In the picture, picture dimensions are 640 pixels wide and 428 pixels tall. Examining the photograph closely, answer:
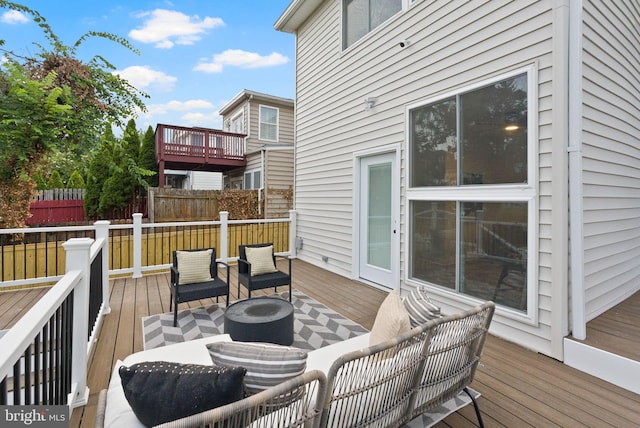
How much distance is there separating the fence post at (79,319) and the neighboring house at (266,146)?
8061mm

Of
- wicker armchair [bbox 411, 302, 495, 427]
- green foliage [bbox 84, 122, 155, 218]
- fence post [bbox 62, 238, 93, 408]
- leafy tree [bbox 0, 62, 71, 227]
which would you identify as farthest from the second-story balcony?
wicker armchair [bbox 411, 302, 495, 427]

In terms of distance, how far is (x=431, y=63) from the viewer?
4078 millimetres

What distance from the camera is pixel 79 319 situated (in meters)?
2.37

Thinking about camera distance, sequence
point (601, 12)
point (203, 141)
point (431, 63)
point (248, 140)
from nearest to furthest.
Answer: point (601, 12), point (431, 63), point (203, 141), point (248, 140)

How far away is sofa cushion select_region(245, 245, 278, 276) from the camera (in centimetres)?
438

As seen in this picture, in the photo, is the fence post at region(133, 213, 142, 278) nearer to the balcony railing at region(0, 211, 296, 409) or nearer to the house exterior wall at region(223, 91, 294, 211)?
the balcony railing at region(0, 211, 296, 409)

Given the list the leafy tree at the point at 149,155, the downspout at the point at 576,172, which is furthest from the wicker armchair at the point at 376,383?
the leafy tree at the point at 149,155

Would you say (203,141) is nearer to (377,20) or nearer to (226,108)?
(226,108)

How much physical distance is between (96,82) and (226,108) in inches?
327

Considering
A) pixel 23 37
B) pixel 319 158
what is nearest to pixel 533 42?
pixel 319 158

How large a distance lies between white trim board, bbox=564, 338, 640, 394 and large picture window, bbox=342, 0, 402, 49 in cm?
471

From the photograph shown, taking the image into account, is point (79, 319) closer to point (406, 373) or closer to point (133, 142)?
point (406, 373)

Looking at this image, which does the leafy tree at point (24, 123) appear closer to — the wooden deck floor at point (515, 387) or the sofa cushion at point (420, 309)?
the wooden deck floor at point (515, 387)

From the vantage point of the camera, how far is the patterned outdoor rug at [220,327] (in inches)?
129
